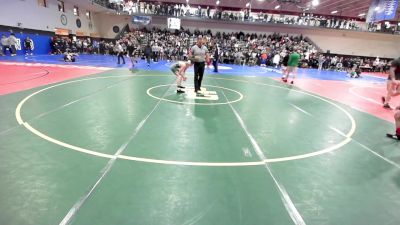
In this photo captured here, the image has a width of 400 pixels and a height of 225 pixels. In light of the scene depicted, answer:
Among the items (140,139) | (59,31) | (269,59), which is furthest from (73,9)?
(140,139)

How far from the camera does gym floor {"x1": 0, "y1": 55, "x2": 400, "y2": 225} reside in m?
2.72

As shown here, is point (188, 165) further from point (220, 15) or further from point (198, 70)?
point (220, 15)

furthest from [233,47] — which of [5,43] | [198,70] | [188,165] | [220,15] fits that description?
[188,165]

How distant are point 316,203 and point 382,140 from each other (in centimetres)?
349

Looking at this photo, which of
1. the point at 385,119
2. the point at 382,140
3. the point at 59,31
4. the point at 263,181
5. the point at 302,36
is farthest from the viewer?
the point at 302,36

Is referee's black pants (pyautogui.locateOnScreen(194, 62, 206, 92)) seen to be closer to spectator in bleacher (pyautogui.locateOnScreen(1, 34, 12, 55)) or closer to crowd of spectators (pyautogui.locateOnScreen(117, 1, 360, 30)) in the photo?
spectator in bleacher (pyautogui.locateOnScreen(1, 34, 12, 55))

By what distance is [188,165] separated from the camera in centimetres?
372

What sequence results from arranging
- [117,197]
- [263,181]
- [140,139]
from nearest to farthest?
[117,197] → [263,181] → [140,139]

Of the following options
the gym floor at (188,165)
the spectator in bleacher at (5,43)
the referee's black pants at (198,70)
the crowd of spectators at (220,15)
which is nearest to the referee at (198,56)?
the referee's black pants at (198,70)

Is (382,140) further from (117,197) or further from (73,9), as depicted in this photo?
(73,9)

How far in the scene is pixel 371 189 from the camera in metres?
3.40

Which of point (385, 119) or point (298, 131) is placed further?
point (385, 119)

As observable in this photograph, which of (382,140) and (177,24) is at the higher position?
(177,24)

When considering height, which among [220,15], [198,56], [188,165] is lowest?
[188,165]
